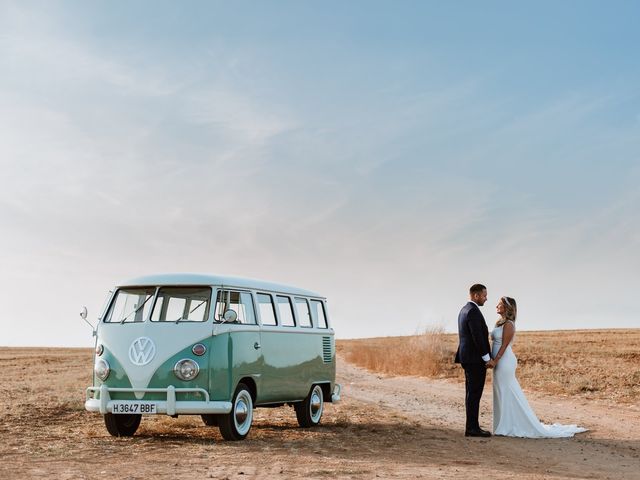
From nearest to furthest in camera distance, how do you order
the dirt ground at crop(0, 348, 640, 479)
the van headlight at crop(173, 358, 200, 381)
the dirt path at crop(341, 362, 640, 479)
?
the dirt ground at crop(0, 348, 640, 479) < the dirt path at crop(341, 362, 640, 479) < the van headlight at crop(173, 358, 200, 381)

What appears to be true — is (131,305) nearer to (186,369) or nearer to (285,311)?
(186,369)

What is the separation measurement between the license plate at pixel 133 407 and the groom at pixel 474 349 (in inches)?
208

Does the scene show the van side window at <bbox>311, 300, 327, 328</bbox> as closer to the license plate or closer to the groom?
the groom

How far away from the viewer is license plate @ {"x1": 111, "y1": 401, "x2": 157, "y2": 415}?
1349cm

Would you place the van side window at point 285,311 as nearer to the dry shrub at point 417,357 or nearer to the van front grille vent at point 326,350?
the van front grille vent at point 326,350

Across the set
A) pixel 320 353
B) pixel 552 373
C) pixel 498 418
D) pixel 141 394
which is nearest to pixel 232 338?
pixel 141 394

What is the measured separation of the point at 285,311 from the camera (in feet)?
53.0

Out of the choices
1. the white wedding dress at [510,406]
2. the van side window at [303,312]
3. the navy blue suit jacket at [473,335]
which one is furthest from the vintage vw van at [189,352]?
the white wedding dress at [510,406]

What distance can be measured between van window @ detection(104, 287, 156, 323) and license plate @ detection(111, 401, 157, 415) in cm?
135

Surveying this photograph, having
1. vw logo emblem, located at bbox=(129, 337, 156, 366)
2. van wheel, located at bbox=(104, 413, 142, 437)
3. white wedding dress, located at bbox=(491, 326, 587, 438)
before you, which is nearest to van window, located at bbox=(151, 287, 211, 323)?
vw logo emblem, located at bbox=(129, 337, 156, 366)

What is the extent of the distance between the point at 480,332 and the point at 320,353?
3.64 m

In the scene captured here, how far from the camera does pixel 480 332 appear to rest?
15.1 m

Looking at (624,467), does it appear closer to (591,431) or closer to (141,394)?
(591,431)

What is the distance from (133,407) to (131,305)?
1712 mm
